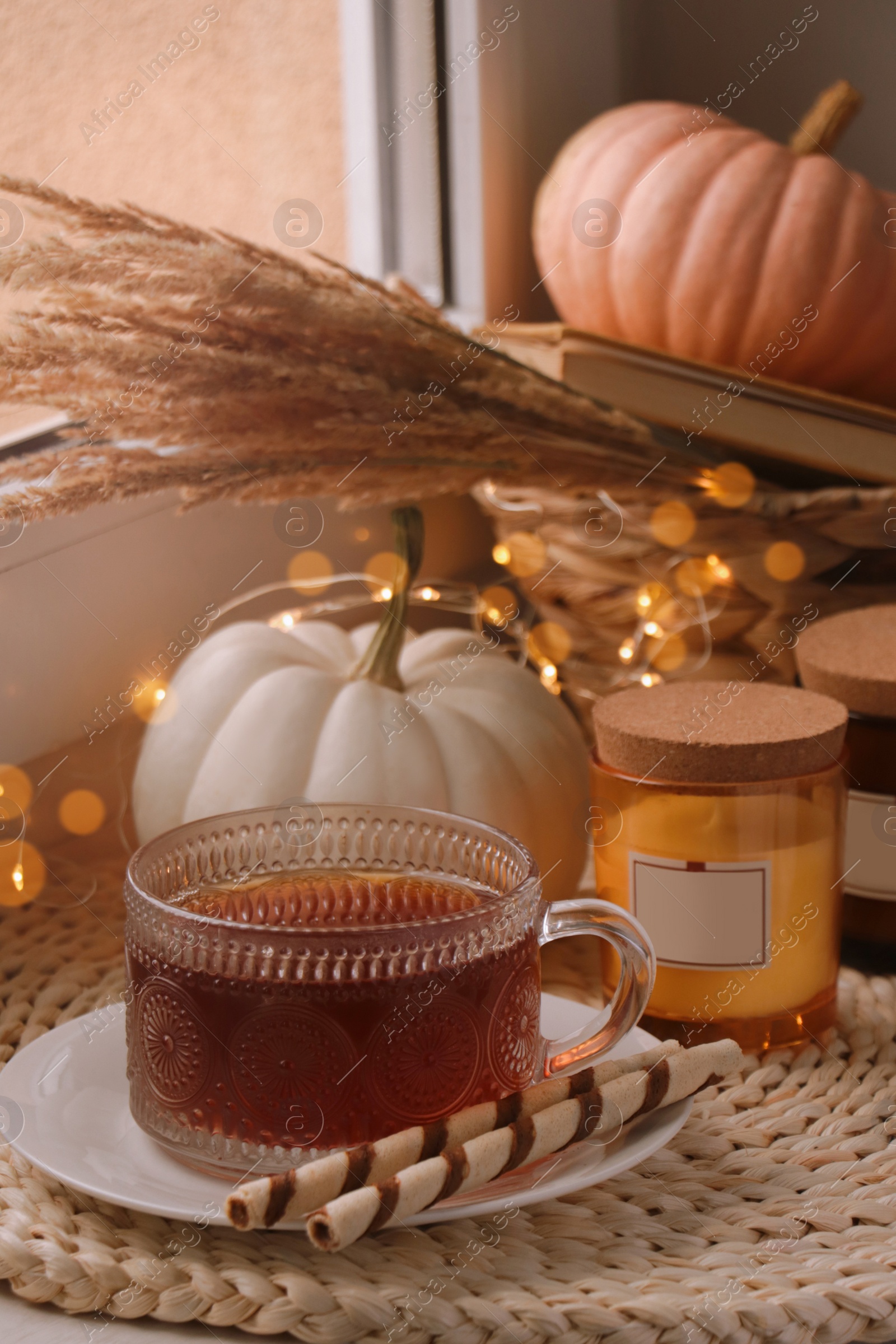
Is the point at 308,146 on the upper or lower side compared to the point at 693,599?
upper

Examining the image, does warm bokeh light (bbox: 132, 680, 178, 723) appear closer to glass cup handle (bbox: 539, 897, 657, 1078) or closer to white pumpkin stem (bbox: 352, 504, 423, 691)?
white pumpkin stem (bbox: 352, 504, 423, 691)

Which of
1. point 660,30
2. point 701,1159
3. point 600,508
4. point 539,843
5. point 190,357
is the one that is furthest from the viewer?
point 660,30

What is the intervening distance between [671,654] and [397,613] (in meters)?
0.31

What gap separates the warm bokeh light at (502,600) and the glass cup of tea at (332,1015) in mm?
614

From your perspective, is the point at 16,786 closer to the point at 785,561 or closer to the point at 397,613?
the point at 397,613

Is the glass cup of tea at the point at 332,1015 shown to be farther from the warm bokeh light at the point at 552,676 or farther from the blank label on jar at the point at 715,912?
the warm bokeh light at the point at 552,676

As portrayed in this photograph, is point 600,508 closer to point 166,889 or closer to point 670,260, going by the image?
point 670,260

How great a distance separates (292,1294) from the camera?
18.8 inches

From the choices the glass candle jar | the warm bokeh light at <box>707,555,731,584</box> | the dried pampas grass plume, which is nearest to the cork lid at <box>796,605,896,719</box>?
the glass candle jar

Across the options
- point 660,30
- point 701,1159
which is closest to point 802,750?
point 701,1159

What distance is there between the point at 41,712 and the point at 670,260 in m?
0.60

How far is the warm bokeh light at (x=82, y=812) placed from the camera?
98 centimetres

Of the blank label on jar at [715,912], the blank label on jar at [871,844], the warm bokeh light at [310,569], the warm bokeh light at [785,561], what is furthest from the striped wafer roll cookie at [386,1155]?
the warm bokeh light at [310,569]

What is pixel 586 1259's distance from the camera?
52cm
